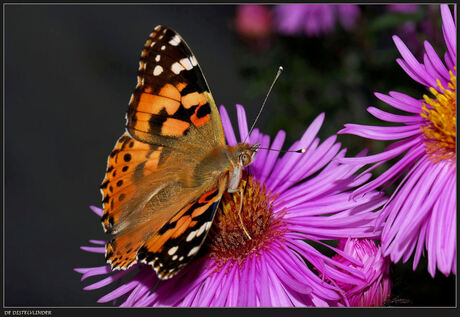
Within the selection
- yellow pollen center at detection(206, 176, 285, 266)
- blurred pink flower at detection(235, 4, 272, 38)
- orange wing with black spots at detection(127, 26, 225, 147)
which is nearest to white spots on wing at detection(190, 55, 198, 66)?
orange wing with black spots at detection(127, 26, 225, 147)

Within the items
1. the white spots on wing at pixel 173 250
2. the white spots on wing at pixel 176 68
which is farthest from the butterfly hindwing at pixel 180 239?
the white spots on wing at pixel 176 68

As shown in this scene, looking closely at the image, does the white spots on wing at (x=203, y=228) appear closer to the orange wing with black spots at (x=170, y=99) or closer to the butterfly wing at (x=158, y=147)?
the butterfly wing at (x=158, y=147)

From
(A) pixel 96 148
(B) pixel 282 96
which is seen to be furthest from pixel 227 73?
(A) pixel 96 148

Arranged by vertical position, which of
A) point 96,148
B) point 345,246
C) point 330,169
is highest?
point 330,169

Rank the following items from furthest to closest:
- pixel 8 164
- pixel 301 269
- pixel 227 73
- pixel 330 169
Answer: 1. pixel 8 164
2. pixel 227 73
3. pixel 330 169
4. pixel 301 269

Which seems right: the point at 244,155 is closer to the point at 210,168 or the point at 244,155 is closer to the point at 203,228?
the point at 210,168

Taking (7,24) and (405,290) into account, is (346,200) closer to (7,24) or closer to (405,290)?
(405,290)

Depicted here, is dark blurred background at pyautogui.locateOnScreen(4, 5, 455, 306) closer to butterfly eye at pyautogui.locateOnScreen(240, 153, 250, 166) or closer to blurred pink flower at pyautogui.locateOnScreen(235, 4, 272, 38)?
blurred pink flower at pyautogui.locateOnScreen(235, 4, 272, 38)

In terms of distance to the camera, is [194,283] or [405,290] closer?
[405,290]
